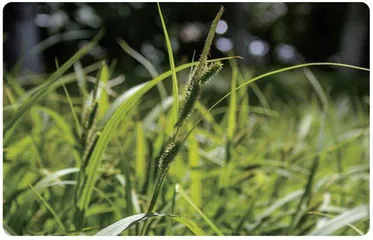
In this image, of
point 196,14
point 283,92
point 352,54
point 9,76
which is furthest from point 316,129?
point 352,54

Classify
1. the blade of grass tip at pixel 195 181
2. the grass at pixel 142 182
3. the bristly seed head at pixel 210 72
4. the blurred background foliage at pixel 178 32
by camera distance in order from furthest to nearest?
the blurred background foliage at pixel 178 32 < the blade of grass tip at pixel 195 181 < the grass at pixel 142 182 < the bristly seed head at pixel 210 72

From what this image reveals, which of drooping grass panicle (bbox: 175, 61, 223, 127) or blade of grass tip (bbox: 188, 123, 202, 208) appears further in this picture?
blade of grass tip (bbox: 188, 123, 202, 208)

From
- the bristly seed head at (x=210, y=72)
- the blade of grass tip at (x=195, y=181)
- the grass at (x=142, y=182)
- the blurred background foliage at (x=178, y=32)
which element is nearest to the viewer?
the bristly seed head at (x=210, y=72)

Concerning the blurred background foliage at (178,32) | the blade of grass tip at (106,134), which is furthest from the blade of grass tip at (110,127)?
the blurred background foliage at (178,32)

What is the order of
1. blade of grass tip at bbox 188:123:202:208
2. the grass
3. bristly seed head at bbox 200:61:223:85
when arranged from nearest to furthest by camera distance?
bristly seed head at bbox 200:61:223:85 < the grass < blade of grass tip at bbox 188:123:202:208

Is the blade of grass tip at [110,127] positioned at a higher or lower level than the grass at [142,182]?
higher

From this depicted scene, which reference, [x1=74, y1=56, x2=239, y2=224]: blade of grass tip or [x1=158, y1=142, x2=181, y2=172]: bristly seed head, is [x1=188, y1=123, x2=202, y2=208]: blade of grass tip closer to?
[x1=74, y1=56, x2=239, y2=224]: blade of grass tip

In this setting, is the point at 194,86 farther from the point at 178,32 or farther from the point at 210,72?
the point at 178,32

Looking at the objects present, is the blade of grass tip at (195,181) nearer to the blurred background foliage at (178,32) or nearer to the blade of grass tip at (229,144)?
the blade of grass tip at (229,144)

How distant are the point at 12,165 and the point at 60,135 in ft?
0.37

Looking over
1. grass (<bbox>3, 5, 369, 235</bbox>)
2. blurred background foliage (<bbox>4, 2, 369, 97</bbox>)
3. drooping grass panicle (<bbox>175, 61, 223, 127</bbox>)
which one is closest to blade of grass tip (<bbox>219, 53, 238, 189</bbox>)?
grass (<bbox>3, 5, 369, 235</bbox>)

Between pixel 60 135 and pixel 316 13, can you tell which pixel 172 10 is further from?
pixel 60 135

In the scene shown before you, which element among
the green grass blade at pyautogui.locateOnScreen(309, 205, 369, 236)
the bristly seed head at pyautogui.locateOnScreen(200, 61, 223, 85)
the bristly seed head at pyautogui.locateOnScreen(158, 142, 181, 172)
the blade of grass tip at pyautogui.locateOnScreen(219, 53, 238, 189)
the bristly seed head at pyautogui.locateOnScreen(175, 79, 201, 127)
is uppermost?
the bristly seed head at pyautogui.locateOnScreen(200, 61, 223, 85)

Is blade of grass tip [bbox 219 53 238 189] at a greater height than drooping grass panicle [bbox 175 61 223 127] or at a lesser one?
lesser
